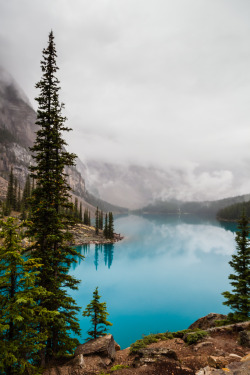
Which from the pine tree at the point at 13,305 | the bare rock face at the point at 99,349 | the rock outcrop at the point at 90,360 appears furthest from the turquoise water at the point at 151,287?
the pine tree at the point at 13,305

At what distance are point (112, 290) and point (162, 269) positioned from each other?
73.0ft

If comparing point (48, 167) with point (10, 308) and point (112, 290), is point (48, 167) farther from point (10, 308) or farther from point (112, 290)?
point (112, 290)

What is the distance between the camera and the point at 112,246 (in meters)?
91.0

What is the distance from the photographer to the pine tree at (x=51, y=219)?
485 inches

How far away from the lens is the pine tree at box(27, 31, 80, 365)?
1232cm

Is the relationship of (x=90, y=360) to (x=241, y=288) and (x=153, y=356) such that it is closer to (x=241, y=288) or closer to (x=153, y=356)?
(x=153, y=356)

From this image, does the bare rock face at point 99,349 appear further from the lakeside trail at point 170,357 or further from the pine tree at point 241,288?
the pine tree at point 241,288

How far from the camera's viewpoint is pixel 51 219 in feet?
42.5

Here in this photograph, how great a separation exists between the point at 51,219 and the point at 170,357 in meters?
12.0

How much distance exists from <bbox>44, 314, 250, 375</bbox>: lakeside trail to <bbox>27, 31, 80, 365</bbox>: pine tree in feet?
4.92

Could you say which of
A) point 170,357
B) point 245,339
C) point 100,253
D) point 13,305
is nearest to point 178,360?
point 170,357

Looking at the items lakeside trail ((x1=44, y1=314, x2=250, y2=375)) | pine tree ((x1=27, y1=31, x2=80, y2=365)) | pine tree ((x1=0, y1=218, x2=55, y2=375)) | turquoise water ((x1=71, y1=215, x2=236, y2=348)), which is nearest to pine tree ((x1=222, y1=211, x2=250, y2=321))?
lakeside trail ((x1=44, y1=314, x2=250, y2=375))

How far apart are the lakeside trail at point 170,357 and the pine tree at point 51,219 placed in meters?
1.50

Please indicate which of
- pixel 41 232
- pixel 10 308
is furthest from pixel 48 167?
pixel 10 308
